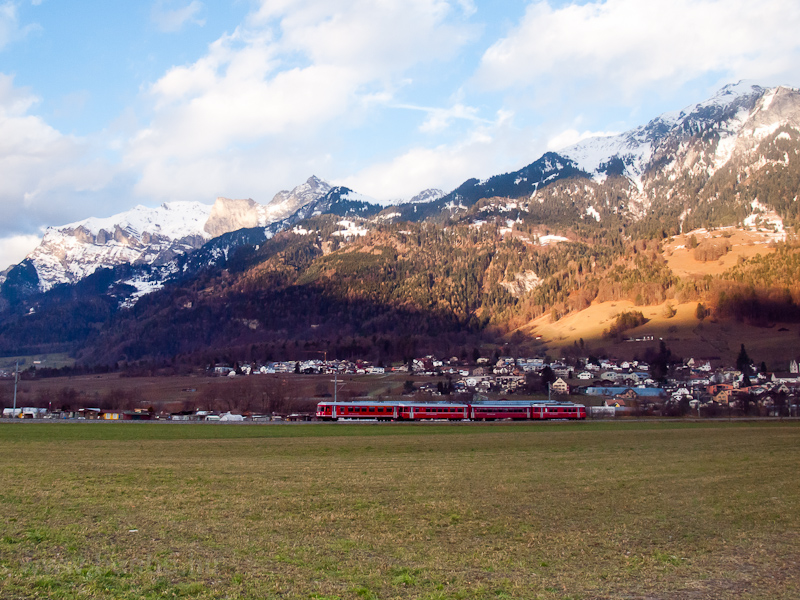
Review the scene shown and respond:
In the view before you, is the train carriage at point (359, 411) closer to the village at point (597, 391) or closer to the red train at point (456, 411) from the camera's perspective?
the red train at point (456, 411)

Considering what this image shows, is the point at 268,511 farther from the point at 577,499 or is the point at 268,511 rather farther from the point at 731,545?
the point at 731,545

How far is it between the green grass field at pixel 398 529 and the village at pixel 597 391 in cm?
7669

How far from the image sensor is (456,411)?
10581 cm

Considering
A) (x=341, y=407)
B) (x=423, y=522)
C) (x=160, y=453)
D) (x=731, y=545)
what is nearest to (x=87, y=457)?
(x=160, y=453)

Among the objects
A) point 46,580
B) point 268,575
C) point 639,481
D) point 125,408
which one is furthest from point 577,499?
point 125,408

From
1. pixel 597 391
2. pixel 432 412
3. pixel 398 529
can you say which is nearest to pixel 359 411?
pixel 432 412

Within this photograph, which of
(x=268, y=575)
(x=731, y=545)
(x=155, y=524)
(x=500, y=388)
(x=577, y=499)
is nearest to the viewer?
(x=268, y=575)

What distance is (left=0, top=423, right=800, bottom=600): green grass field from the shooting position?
12.7 metres

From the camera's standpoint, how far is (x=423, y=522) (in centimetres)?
1914

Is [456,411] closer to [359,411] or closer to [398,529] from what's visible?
[359,411]

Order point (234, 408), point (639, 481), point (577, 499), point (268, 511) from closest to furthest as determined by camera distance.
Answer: point (268, 511) → point (577, 499) → point (639, 481) → point (234, 408)

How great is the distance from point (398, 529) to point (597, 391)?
137 meters

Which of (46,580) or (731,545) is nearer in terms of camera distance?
(46,580)

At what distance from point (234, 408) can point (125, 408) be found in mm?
24274
